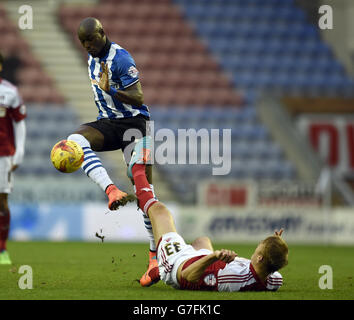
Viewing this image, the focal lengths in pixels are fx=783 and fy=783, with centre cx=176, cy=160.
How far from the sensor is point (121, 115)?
6.51 m

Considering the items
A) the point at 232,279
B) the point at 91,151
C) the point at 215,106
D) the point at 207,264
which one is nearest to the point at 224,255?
the point at 207,264

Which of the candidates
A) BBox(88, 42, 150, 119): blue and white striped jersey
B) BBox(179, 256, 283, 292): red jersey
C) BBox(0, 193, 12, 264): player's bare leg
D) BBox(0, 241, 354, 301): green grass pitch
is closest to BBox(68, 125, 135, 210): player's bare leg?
BBox(88, 42, 150, 119): blue and white striped jersey

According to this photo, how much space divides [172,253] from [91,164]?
4.16 ft

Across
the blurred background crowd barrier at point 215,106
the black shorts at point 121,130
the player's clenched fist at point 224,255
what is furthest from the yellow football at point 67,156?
the blurred background crowd barrier at point 215,106

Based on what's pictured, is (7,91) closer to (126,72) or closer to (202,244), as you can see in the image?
(126,72)

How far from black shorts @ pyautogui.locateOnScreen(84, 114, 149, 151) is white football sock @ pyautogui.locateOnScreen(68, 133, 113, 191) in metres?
0.21

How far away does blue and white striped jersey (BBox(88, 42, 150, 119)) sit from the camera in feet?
20.6

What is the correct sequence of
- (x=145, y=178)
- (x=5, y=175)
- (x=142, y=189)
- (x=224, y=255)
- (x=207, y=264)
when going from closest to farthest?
(x=224, y=255), (x=207, y=264), (x=142, y=189), (x=145, y=178), (x=5, y=175)

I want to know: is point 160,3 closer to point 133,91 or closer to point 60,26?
point 60,26

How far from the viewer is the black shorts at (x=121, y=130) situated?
6464 mm

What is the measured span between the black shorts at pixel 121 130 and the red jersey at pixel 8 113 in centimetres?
231

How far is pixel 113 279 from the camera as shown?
6637mm

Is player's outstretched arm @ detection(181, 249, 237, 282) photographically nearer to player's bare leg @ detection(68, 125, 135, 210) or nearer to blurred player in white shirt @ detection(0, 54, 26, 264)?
player's bare leg @ detection(68, 125, 135, 210)
